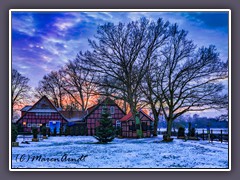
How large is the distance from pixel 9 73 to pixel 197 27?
3.88m

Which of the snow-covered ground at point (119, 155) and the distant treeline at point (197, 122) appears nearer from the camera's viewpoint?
the snow-covered ground at point (119, 155)

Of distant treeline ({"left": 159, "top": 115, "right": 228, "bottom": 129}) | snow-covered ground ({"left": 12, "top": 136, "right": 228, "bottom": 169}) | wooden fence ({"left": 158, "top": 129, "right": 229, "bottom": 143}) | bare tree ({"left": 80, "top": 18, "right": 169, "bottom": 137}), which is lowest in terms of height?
Answer: snow-covered ground ({"left": 12, "top": 136, "right": 228, "bottom": 169})

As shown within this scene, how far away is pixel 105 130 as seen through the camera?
8250 mm

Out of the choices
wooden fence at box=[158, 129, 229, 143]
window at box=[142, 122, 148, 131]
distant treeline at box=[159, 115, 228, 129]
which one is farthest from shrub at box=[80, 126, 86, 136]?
distant treeline at box=[159, 115, 228, 129]

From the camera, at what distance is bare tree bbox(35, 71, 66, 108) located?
7.87 meters

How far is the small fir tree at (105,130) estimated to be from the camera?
8172 millimetres

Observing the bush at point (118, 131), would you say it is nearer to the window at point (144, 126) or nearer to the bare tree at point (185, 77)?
the window at point (144, 126)

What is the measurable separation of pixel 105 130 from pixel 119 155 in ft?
2.37

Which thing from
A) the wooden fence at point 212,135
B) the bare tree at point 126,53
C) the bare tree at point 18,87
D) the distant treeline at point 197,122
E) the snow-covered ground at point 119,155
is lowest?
the snow-covered ground at point 119,155

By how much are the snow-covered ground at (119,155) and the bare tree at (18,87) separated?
0.79 metres

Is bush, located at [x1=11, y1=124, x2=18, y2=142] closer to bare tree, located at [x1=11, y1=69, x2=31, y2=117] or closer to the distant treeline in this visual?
bare tree, located at [x1=11, y1=69, x2=31, y2=117]

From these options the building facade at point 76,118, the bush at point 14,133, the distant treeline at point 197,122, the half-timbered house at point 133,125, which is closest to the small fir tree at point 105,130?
the building facade at point 76,118

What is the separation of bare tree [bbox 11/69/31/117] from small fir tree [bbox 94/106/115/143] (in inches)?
68.5
